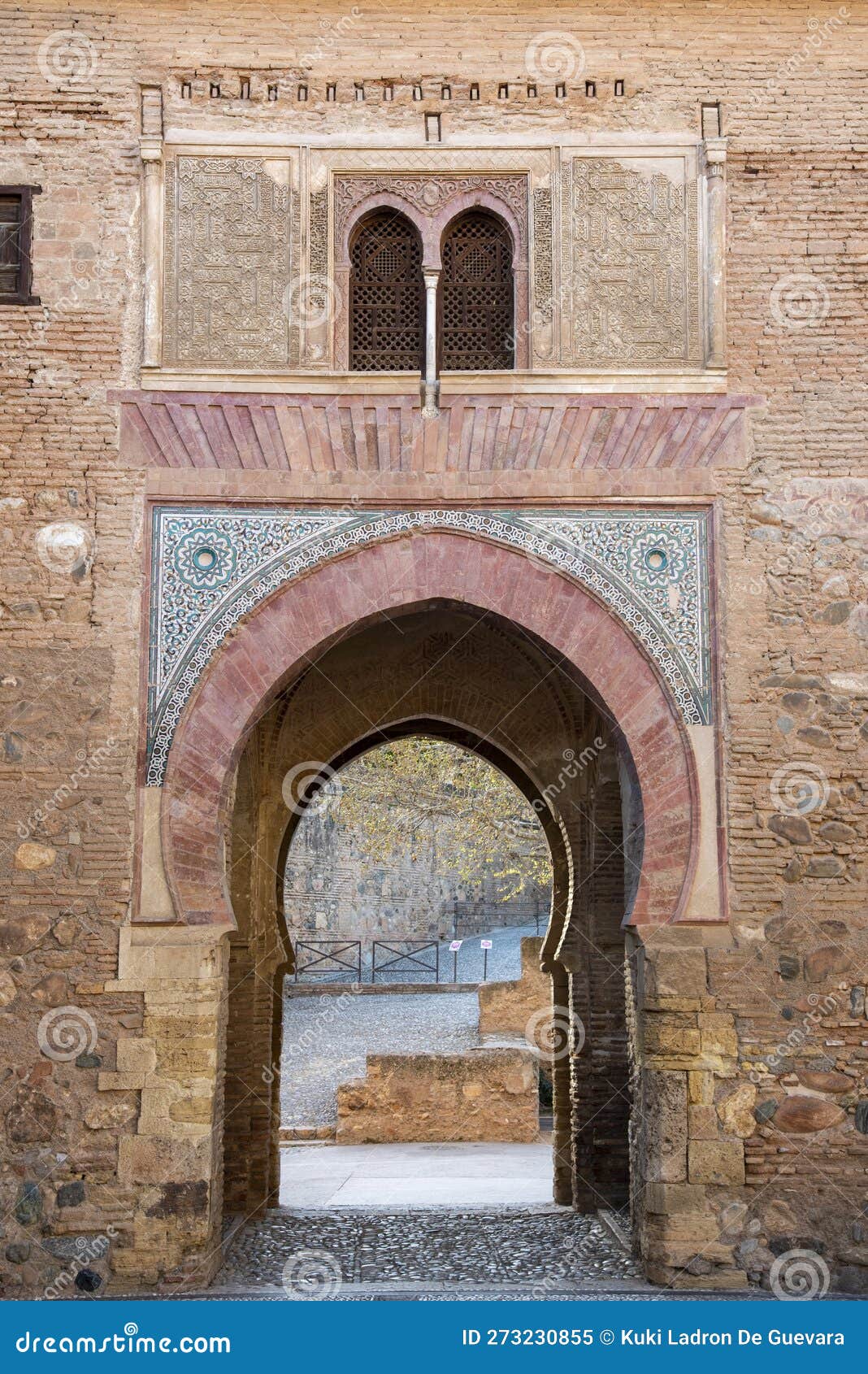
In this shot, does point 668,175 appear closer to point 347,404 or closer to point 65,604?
point 347,404

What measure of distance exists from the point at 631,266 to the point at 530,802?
414 centimetres

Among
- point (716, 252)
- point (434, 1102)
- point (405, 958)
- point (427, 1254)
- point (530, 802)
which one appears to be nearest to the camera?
point (716, 252)

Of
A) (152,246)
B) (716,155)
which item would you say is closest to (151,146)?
(152,246)

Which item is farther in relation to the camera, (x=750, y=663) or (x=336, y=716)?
(x=336, y=716)

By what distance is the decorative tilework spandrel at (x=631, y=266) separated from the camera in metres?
7.08

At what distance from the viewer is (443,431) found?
7008mm

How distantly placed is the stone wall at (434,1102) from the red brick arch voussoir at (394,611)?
256 inches

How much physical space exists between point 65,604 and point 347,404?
66.1 inches

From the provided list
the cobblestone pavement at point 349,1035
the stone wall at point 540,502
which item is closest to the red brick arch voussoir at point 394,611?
the stone wall at point 540,502

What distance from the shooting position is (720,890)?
662cm

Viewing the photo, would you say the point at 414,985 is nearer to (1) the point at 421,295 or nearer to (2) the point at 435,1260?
(2) the point at 435,1260

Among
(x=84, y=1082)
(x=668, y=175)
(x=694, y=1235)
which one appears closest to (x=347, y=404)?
(x=668, y=175)

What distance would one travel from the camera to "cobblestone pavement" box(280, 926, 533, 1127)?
559 inches

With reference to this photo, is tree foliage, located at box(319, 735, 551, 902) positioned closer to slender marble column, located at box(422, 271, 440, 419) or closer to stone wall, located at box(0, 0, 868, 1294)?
stone wall, located at box(0, 0, 868, 1294)
